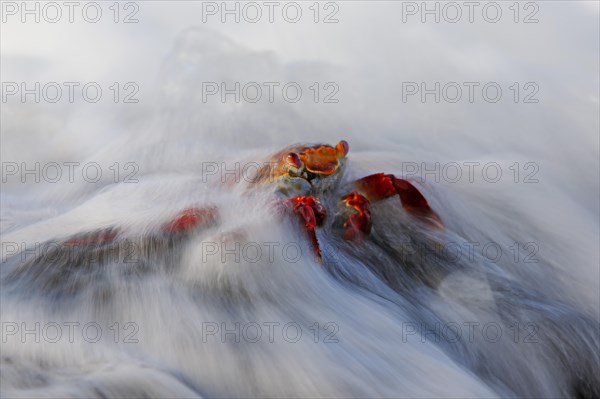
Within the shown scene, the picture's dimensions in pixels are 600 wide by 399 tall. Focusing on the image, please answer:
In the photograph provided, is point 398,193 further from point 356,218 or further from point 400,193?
point 356,218

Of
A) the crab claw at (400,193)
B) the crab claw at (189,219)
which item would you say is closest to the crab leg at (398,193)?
the crab claw at (400,193)

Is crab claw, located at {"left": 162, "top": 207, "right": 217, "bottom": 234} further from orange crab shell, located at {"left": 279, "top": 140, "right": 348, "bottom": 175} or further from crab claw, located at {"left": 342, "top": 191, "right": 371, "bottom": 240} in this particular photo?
crab claw, located at {"left": 342, "top": 191, "right": 371, "bottom": 240}

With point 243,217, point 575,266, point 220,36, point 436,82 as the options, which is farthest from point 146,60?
point 575,266

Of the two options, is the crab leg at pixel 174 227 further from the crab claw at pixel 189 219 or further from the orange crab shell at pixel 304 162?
the orange crab shell at pixel 304 162

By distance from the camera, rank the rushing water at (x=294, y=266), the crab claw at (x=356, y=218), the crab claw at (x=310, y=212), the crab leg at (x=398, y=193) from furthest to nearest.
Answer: the crab leg at (x=398, y=193) → the crab claw at (x=356, y=218) → the crab claw at (x=310, y=212) → the rushing water at (x=294, y=266)

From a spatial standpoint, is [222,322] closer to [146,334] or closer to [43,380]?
[146,334]

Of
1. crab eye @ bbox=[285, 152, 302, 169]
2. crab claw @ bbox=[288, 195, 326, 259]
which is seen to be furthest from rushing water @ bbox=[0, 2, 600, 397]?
crab eye @ bbox=[285, 152, 302, 169]

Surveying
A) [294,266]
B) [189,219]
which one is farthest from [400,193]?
[189,219]
